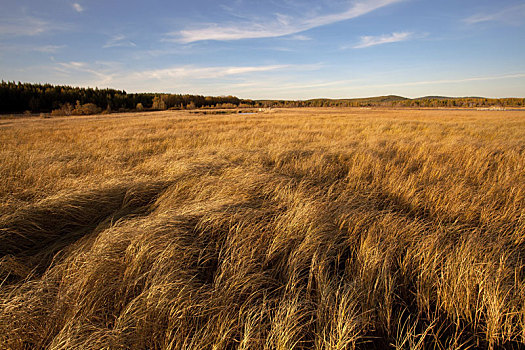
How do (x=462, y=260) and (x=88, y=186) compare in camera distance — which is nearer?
(x=462, y=260)

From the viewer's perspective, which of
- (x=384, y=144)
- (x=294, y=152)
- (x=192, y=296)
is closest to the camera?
(x=192, y=296)

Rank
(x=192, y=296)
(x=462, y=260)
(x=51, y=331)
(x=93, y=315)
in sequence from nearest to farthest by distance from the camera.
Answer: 1. (x=51, y=331)
2. (x=93, y=315)
3. (x=192, y=296)
4. (x=462, y=260)

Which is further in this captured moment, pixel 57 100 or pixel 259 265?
pixel 57 100

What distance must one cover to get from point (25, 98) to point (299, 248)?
6474 cm

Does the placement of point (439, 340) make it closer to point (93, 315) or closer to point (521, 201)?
point (93, 315)

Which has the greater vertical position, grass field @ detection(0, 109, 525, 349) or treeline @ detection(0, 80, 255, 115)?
treeline @ detection(0, 80, 255, 115)

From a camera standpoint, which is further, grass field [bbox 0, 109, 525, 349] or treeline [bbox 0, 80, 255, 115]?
treeline [bbox 0, 80, 255, 115]

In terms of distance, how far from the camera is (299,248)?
2.12m

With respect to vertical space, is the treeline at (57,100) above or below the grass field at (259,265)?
above

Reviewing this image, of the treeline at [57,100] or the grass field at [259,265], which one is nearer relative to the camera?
the grass field at [259,265]

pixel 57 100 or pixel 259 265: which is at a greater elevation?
pixel 57 100

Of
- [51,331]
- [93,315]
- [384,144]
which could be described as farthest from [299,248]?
[384,144]

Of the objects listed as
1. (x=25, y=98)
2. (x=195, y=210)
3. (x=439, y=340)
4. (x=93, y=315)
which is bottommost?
(x=439, y=340)

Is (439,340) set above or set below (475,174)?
below
